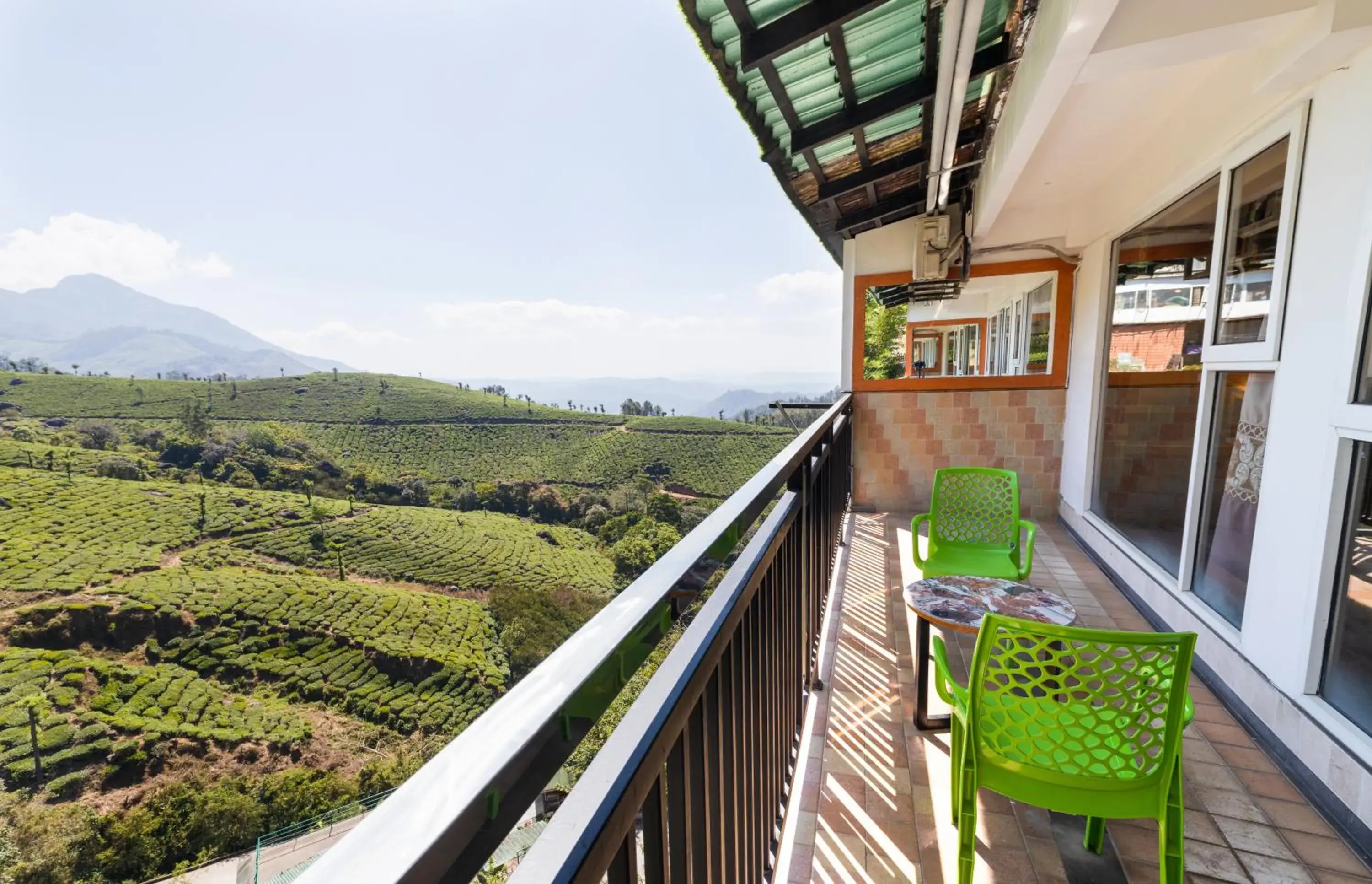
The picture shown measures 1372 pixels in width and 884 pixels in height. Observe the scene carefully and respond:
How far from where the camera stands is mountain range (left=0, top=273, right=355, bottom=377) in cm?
Result: 10869

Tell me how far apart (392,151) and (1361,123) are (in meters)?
76.7

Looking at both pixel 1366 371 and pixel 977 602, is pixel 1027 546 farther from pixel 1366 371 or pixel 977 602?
pixel 1366 371

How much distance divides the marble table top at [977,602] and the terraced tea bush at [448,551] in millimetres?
36065

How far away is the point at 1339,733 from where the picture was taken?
5.65 feet

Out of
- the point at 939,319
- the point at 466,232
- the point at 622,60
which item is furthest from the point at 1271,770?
the point at 466,232

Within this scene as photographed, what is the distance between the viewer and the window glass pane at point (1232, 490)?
2311 millimetres

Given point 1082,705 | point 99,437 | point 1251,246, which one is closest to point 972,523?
point 1251,246

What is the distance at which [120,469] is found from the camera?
4291cm

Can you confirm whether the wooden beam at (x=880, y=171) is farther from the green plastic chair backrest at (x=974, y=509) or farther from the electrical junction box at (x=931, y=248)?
the green plastic chair backrest at (x=974, y=509)

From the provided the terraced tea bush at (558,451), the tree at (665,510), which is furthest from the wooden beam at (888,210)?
the terraced tea bush at (558,451)

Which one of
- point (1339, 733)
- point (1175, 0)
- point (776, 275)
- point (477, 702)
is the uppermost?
point (776, 275)

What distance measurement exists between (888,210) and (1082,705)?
13.5 ft

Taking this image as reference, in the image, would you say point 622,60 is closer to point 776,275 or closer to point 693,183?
point 693,183

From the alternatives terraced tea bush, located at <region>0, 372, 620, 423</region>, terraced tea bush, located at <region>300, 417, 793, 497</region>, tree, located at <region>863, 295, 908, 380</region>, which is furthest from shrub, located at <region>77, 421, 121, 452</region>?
tree, located at <region>863, 295, 908, 380</region>
